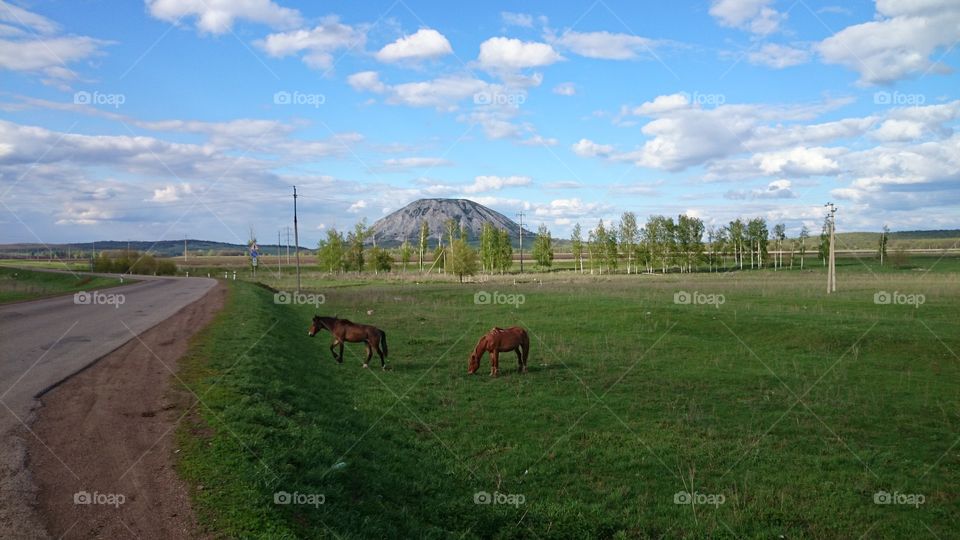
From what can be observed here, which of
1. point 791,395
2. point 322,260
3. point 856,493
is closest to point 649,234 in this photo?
point 322,260

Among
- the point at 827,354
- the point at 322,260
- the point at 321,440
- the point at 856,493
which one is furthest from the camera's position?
the point at 322,260

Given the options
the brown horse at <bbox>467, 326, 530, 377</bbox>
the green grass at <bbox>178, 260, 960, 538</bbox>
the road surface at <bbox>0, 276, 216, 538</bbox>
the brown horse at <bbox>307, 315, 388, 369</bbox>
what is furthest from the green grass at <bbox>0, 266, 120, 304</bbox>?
the brown horse at <bbox>467, 326, 530, 377</bbox>

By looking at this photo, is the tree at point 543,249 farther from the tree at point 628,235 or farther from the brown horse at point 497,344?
the brown horse at point 497,344

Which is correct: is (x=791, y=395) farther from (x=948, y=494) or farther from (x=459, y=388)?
(x=459, y=388)

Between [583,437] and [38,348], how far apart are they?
561 inches

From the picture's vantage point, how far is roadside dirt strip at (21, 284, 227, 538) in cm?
610

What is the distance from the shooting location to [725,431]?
12336mm

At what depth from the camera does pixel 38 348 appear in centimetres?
1509

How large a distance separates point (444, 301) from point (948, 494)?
36017 mm

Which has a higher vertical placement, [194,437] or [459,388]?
[194,437]

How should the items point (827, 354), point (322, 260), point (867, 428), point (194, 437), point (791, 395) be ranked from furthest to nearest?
point (322, 260)
point (827, 354)
point (791, 395)
point (867, 428)
point (194, 437)

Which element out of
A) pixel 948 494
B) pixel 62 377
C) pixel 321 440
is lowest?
pixel 948 494

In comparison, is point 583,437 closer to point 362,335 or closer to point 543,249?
point 362,335

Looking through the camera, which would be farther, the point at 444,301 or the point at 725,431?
the point at 444,301
